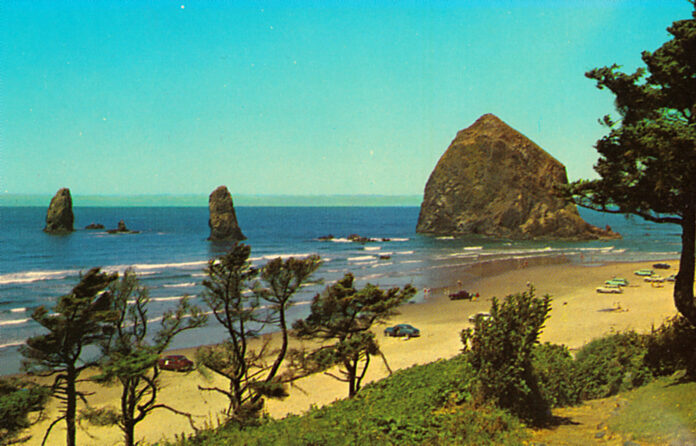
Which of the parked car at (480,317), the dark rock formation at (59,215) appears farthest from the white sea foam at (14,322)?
the dark rock formation at (59,215)

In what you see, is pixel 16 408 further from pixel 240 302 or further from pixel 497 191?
pixel 497 191

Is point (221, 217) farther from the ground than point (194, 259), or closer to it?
farther from the ground

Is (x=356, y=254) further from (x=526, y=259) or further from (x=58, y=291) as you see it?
(x=58, y=291)

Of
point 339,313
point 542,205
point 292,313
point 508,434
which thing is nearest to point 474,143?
point 542,205

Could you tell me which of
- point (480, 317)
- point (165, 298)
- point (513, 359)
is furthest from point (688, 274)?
point (165, 298)

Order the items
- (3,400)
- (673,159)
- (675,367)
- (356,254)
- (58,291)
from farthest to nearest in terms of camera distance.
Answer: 1. (356,254)
2. (58,291)
3. (3,400)
4. (675,367)
5. (673,159)

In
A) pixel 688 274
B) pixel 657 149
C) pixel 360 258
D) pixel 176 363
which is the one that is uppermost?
pixel 657 149
